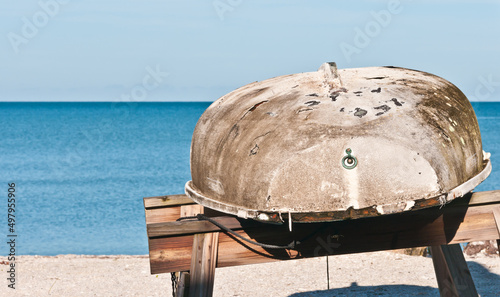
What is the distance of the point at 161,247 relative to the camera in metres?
3.55

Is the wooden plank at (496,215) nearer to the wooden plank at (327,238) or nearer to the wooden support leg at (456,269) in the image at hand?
the wooden plank at (327,238)

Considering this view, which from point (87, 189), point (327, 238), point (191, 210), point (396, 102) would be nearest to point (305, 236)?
point (327, 238)

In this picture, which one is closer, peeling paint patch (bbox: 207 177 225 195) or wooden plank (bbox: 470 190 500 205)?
peeling paint patch (bbox: 207 177 225 195)

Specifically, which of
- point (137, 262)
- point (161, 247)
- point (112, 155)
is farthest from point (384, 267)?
point (112, 155)

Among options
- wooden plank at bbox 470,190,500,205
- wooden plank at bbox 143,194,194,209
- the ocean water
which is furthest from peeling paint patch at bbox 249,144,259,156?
the ocean water

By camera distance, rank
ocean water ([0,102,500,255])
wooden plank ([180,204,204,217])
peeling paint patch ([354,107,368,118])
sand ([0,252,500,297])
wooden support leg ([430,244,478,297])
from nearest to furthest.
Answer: peeling paint patch ([354,107,368,118]) → wooden plank ([180,204,204,217]) → wooden support leg ([430,244,478,297]) → sand ([0,252,500,297]) → ocean water ([0,102,500,255])

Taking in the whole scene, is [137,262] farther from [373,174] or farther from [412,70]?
[373,174]

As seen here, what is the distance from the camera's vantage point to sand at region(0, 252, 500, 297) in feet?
23.0

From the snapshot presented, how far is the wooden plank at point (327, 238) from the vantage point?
3529mm

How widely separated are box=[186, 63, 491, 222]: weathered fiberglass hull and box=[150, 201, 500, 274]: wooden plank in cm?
26

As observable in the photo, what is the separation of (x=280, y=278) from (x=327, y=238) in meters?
4.18

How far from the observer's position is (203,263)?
3.51m

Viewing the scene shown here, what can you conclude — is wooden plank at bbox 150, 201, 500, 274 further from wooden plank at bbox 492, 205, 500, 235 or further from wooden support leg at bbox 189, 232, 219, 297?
wooden plank at bbox 492, 205, 500, 235

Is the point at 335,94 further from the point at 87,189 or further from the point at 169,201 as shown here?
the point at 87,189
